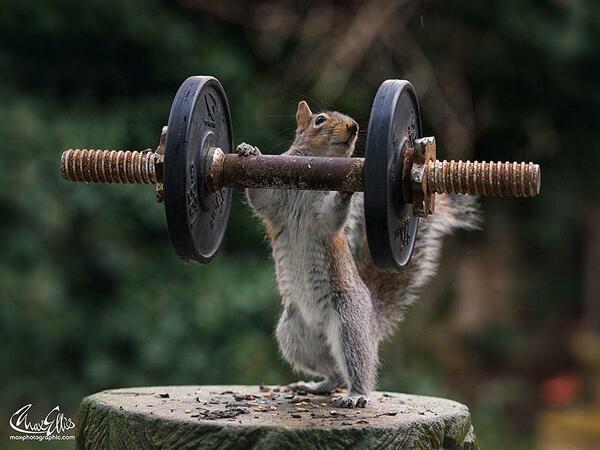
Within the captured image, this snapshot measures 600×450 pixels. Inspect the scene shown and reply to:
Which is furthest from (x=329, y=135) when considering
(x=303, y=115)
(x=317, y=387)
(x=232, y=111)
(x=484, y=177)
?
(x=232, y=111)

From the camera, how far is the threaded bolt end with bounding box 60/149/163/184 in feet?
7.67

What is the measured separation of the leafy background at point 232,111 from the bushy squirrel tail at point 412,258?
1.56 m

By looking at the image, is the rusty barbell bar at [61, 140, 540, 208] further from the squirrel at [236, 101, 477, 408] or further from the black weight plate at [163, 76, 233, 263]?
the squirrel at [236, 101, 477, 408]

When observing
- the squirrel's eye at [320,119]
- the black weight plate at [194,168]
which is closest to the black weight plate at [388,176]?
the black weight plate at [194,168]

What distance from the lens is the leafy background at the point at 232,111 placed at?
5.39m

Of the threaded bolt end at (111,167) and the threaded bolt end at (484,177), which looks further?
the threaded bolt end at (111,167)

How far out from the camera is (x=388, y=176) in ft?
6.95

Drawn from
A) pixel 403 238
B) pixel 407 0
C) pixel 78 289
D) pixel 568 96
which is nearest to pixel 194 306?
pixel 78 289

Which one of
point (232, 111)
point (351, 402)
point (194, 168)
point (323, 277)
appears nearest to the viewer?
point (194, 168)

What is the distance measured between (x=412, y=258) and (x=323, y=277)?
48 cm

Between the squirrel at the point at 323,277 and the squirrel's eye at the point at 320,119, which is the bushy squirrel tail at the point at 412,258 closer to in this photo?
the squirrel at the point at 323,277

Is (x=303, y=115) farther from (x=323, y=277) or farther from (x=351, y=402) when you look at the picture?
(x=351, y=402)

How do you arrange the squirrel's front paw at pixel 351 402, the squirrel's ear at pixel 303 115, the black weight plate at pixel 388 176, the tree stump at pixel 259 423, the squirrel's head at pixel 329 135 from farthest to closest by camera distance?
1. the squirrel's ear at pixel 303 115
2. the squirrel's head at pixel 329 135
3. the squirrel's front paw at pixel 351 402
4. the tree stump at pixel 259 423
5. the black weight plate at pixel 388 176

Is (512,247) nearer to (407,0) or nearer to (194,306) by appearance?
(407,0)
